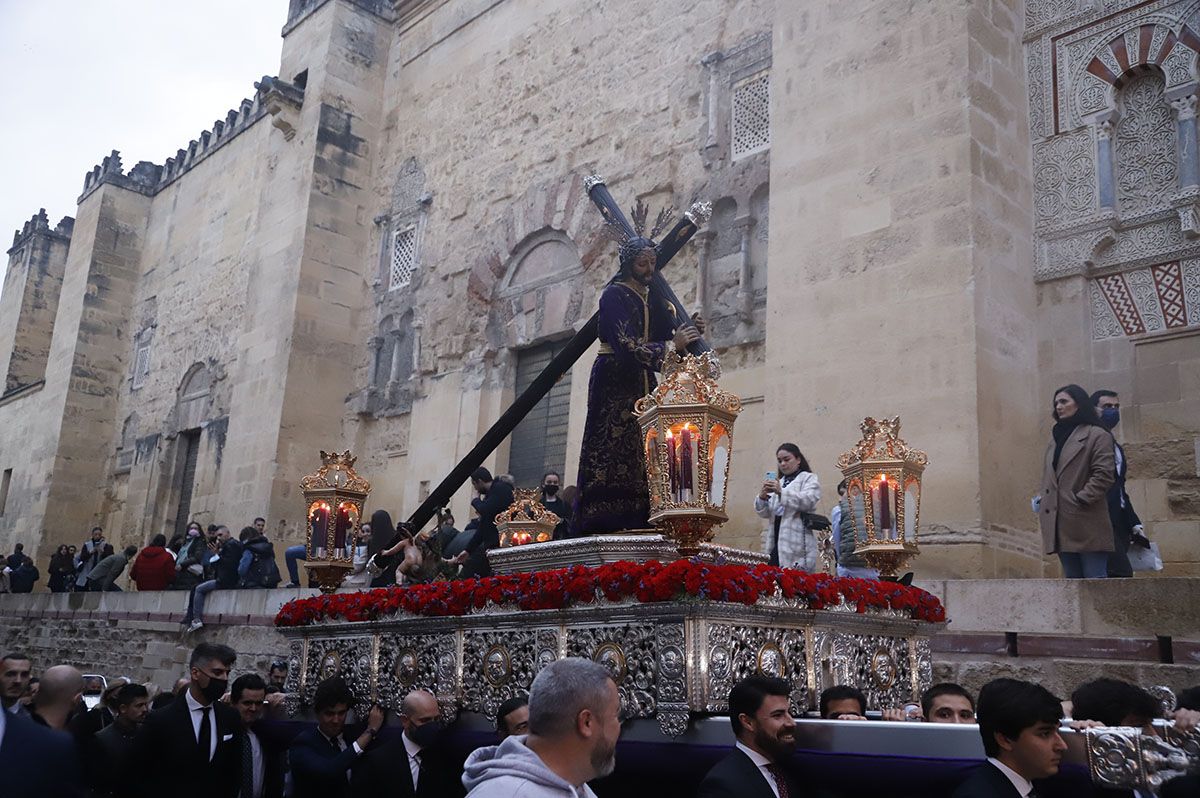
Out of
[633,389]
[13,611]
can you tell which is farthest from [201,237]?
[633,389]

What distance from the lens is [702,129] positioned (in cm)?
1190

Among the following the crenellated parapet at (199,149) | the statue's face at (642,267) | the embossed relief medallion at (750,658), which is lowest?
the embossed relief medallion at (750,658)

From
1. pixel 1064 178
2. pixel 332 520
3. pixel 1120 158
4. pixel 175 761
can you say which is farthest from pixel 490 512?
pixel 1120 158

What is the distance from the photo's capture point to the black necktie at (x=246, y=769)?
5078mm

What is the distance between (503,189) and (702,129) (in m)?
3.53

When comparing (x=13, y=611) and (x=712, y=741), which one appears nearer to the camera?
(x=712, y=741)

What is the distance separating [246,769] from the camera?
512cm

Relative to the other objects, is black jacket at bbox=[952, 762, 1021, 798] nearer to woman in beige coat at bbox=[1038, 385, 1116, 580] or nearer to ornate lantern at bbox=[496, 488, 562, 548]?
woman in beige coat at bbox=[1038, 385, 1116, 580]

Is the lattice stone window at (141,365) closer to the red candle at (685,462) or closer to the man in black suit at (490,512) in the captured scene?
the man in black suit at (490,512)

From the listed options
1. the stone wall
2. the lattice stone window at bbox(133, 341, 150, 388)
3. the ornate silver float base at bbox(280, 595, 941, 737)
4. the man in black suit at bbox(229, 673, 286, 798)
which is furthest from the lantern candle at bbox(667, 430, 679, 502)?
the lattice stone window at bbox(133, 341, 150, 388)

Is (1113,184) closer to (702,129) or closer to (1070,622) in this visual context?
(1070,622)

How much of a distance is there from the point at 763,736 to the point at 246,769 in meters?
2.83

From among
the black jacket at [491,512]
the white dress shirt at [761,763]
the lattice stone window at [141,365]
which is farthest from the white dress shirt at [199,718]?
the lattice stone window at [141,365]

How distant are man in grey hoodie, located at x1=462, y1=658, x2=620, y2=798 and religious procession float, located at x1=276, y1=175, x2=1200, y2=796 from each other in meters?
1.14
